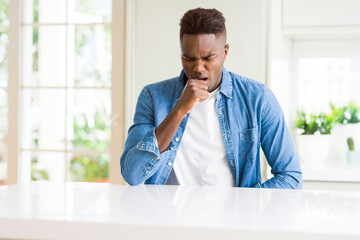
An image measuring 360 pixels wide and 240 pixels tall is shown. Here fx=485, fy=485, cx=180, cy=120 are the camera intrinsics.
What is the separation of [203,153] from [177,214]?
788 millimetres

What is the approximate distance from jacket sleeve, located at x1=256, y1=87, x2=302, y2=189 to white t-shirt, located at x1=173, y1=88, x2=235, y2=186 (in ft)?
0.51

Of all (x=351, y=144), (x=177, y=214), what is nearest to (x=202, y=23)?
(x=177, y=214)

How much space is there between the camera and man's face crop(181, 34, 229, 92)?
158cm

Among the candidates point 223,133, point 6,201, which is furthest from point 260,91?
point 6,201

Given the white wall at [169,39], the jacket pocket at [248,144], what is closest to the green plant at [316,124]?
the white wall at [169,39]

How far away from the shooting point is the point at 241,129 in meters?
1.71

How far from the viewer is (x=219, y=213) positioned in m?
0.93

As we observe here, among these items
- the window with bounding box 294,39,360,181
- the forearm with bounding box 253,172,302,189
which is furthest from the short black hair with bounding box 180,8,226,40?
Answer: the window with bounding box 294,39,360,181

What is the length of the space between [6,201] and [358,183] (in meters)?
1.94

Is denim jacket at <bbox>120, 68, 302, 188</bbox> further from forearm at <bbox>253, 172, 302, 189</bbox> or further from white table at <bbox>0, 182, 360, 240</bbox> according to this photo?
white table at <bbox>0, 182, 360, 240</bbox>

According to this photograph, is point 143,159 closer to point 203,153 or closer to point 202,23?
point 203,153

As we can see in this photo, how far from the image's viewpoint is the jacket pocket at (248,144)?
170 centimetres

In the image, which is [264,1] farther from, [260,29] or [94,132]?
[94,132]

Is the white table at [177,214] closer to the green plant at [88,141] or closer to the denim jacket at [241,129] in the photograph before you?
the denim jacket at [241,129]
